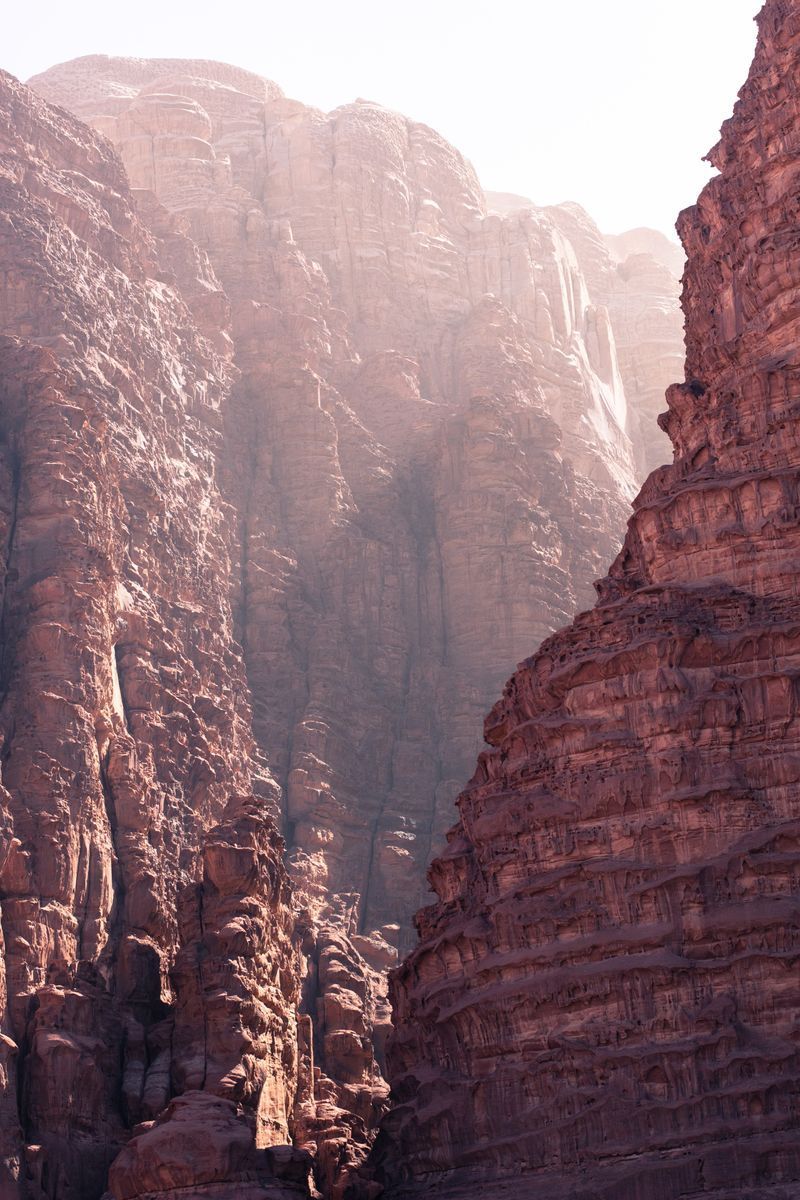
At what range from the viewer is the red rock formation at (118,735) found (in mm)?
66062

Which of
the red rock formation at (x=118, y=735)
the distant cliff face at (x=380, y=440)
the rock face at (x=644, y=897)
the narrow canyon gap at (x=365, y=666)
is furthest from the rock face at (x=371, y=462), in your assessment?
the rock face at (x=644, y=897)

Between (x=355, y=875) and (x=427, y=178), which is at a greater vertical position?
(x=427, y=178)

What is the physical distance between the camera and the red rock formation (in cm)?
6606

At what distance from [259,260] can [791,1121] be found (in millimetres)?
98489

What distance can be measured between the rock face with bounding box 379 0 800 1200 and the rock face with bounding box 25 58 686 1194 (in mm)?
10031

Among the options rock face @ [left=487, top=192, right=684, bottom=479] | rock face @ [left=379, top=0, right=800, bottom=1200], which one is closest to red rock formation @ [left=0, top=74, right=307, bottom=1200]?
rock face @ [left=379, top=0, right=800, bottom=1200]

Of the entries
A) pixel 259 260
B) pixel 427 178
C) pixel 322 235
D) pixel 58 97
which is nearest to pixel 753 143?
pixel 259 260

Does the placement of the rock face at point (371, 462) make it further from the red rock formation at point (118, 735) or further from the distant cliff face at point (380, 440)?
the red rock formation at point (118, 735)

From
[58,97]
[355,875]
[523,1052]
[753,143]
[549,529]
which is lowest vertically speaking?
[523,1052]

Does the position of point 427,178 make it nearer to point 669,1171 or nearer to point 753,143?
point 753,143

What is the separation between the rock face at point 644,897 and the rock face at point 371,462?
10.0 meters

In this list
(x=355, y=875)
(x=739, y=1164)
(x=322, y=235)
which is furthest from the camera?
(x=322, y=235)

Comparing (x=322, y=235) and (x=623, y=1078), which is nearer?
(x=623, y=1078)

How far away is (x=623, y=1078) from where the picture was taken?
5441 cm
